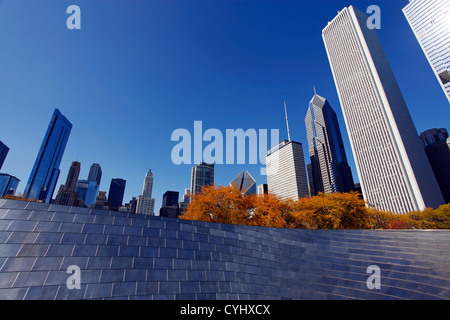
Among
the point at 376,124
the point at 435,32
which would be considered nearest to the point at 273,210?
the point at 376,124

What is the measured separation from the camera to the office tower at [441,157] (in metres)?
168

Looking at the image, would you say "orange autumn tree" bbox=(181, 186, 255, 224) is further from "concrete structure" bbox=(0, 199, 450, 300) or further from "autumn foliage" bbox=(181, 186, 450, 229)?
"concrete structure" bbox=(0, 199, 450, 300)

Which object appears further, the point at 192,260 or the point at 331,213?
the point at 331,213

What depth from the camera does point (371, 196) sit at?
10906cm

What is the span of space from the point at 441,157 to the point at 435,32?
120m

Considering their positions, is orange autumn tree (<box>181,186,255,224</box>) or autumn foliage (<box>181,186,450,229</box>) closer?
orange autumn tree (<box>181,186,255,224</box>)

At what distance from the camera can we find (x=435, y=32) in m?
116

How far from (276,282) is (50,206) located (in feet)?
43.3

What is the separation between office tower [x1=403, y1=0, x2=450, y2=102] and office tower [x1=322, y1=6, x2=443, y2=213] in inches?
913

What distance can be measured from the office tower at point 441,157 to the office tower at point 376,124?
99.3 meters

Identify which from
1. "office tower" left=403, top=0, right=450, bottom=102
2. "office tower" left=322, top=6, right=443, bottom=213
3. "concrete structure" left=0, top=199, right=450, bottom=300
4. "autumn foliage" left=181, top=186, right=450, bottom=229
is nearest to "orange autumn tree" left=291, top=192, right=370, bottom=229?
"autumn foliage" left=181, top=186, right=450, bottom=229

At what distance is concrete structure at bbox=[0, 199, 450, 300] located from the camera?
781 cm

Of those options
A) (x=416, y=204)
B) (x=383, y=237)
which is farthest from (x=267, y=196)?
(x=416, y=204)

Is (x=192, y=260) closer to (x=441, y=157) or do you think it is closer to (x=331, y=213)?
(x=331, y=213)
